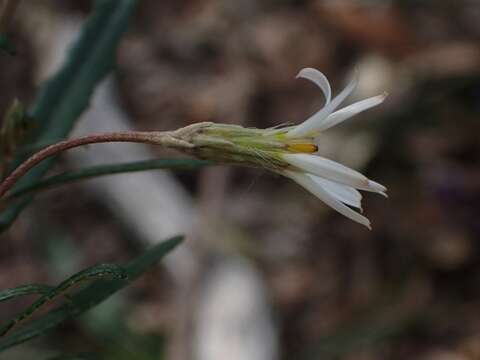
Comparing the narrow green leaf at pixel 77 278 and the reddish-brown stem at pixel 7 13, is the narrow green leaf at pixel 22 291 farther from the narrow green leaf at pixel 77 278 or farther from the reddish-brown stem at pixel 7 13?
the reddish-brown stem at pixel 7 13

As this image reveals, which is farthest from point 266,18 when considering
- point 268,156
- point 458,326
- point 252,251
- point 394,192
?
point 268,156

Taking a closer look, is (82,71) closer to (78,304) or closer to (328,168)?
(78,304)

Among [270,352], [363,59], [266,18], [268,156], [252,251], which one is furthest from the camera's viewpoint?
[266,18]

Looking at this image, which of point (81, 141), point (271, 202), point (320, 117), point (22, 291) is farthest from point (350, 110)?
point (271, 202)

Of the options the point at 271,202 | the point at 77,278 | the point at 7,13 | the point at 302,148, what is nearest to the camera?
the point at 77,278

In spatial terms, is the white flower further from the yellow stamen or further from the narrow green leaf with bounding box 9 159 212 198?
the narrow green leaf with bounding box 9 159 212 198

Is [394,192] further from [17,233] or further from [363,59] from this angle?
[17,233]
